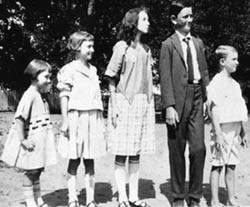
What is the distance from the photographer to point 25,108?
571 cm

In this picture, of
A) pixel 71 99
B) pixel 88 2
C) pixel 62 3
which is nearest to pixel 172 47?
pixel 71 99

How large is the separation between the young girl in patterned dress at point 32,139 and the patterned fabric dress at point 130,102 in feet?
2.62

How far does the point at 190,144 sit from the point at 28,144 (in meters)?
1.90

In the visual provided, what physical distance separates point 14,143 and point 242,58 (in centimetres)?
2140

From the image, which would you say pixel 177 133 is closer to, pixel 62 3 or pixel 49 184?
pixel 49 184

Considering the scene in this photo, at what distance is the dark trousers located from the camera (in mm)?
5941

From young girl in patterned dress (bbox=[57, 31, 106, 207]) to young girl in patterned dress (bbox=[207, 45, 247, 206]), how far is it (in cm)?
139

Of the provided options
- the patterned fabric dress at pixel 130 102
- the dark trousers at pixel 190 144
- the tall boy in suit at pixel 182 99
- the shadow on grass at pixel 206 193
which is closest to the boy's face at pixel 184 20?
the tall boy in suit at pixel 182 99

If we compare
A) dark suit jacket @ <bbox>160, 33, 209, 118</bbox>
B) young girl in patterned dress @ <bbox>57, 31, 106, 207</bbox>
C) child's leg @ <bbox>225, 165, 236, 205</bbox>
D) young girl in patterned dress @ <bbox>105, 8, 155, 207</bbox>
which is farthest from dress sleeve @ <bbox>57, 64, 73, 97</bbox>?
child's leg @ <bbox>225, 165, 236, 205</bbox>

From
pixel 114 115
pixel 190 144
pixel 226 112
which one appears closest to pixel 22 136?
pixel 114 115

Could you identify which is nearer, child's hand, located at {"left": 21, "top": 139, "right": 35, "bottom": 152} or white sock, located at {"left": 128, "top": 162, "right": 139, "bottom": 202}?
child's hand, located at {"left": 21, "top": 139, "right": 35, "bottom": 152}

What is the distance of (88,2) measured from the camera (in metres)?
23.1

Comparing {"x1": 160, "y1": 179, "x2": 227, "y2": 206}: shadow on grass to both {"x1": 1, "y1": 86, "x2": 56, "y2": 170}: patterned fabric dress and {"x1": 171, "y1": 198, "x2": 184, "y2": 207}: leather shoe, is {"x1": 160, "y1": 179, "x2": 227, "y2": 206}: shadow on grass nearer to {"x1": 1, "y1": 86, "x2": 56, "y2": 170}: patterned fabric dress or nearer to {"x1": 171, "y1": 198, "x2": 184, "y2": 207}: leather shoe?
{"x1": 171, "y1": 198, "x2": 184, "y2": 207}: leather shoe

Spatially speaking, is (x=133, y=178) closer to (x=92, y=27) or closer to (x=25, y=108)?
(x=25, y=108)
